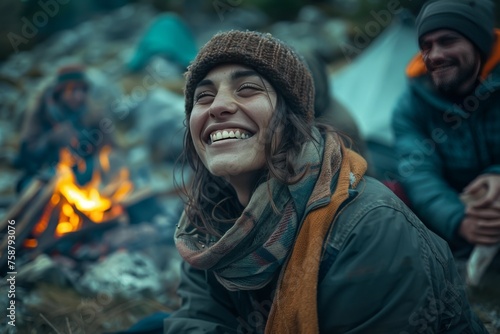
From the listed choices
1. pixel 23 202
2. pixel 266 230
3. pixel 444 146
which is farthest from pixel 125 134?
pixel 266 230

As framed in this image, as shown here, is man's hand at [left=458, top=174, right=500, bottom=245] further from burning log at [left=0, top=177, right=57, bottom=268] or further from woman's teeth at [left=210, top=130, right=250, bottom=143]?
burning log at [left=0, top=177, right=57, bottom=268]

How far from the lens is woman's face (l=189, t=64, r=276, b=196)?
1.75 metres

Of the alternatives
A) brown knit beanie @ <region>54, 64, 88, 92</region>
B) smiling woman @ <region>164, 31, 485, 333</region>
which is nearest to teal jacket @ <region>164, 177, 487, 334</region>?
smiling woman @ <region>164, 31, 485, 333</region>

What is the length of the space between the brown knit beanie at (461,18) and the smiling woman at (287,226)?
46 centimetres

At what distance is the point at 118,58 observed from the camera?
7.96 m

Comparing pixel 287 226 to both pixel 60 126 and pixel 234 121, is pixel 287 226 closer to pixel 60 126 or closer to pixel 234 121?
pixel 234 121

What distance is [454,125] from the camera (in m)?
2.57

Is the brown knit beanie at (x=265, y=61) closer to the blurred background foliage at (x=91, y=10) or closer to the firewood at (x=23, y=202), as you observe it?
the firewood at (x=23, y=202)

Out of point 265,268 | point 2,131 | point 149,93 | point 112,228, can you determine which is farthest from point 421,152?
point 2,131

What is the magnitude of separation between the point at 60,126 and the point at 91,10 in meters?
3.72

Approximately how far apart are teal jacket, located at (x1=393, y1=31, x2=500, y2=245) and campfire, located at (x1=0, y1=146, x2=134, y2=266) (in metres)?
2.61

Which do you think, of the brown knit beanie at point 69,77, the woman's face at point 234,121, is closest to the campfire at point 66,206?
the brown knit beanie at point 69,77

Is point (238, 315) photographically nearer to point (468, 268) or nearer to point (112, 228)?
point (468, 268)

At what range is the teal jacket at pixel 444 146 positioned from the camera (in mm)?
2428
